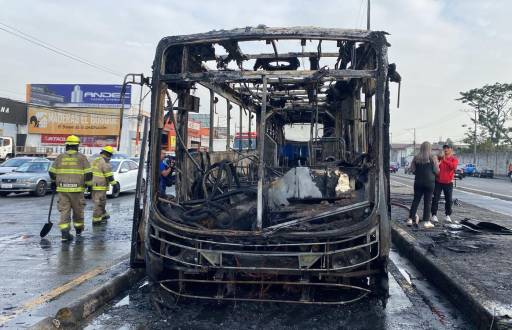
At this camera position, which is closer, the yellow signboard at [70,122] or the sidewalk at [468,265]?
the sidewalk at [468,265]

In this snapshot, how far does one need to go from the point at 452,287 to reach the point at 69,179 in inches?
244

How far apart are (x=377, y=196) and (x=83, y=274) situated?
3709 mm

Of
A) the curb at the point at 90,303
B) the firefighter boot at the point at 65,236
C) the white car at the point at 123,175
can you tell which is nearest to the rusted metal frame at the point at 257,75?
the curb at the point at 90,303

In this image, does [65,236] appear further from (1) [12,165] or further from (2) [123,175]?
(1) [12,165]

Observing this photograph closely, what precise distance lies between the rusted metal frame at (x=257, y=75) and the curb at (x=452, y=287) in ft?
7.85

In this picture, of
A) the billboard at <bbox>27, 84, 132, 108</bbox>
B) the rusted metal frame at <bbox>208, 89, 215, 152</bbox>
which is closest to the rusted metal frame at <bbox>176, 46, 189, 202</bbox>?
the rusted metal frame at <bbox>208, 89, 215, 152</bbox>

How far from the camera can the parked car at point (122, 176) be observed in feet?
53.0

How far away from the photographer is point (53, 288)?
511 centimetres

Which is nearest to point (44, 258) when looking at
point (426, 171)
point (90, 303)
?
point (90, 303)

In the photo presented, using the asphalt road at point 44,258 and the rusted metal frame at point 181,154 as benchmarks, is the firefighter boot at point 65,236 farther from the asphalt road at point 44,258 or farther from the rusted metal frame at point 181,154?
the rusted metal frame at point 181,154

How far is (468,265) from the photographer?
6.07 m

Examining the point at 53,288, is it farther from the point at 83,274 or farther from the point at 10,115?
the point at 10,115

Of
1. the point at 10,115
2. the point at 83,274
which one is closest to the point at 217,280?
the point at 83,274

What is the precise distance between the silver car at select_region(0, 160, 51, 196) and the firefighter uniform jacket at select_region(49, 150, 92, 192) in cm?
877
